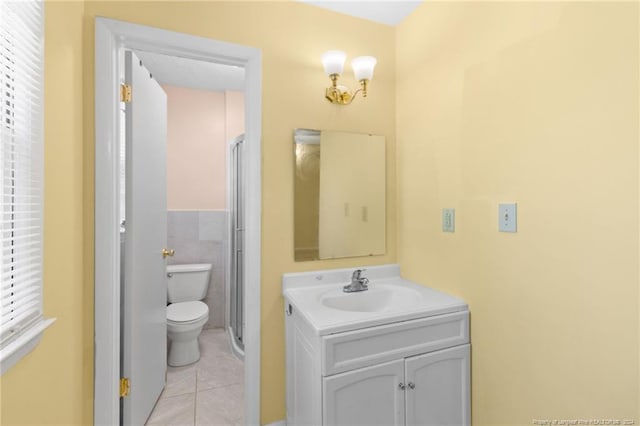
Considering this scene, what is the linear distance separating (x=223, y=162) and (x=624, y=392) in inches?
120

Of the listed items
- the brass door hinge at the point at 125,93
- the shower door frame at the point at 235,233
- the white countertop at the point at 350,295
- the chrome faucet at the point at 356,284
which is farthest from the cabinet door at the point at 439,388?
the brass door hinge at the point at 125,93

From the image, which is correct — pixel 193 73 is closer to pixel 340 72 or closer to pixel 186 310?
pixel 340 72

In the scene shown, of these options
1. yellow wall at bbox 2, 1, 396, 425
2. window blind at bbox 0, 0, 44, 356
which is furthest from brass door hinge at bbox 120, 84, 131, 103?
window blind at bbox 0, 0, 44, 356

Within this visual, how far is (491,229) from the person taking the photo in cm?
130

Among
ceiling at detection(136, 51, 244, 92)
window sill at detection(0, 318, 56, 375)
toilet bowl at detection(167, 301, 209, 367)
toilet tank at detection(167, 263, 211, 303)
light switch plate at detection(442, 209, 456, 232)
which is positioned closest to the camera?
window sill at detection(0, 318, 56, 375)

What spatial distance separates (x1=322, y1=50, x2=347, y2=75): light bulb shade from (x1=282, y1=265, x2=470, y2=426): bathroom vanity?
3.91 ft

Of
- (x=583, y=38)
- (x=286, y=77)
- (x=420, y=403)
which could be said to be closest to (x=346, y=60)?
(x=286, y=77)

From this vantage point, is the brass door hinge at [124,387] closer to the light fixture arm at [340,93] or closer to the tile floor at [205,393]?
the tile floor at [205,393]

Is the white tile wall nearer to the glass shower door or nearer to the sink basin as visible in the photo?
the glass shower door

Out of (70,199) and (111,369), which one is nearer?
(70,199)

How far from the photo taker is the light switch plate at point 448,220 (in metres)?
1.50

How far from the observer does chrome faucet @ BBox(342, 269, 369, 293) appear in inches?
64.5

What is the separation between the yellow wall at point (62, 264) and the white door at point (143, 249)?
203mm

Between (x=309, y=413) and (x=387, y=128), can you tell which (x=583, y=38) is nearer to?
(x=387, y=128)
